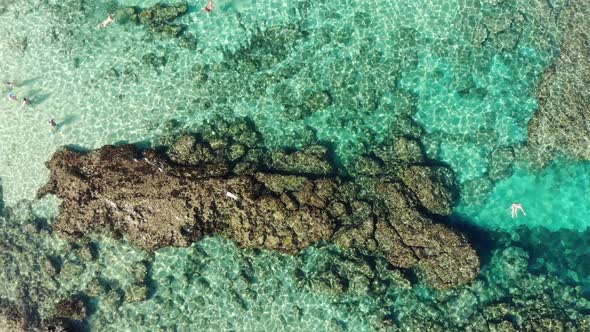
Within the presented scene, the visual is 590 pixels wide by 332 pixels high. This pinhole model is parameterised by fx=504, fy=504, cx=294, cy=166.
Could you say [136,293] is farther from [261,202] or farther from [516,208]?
[516,208]

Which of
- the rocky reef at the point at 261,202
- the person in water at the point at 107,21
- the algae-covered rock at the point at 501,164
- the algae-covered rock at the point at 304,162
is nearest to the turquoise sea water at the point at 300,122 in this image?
the algae-covered rock at the point at 501,164

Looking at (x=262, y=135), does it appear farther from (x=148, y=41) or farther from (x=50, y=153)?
(x=50, y=153)

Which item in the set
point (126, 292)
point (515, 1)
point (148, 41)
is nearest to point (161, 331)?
point (126, 292)

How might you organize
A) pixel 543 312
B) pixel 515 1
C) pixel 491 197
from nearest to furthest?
pixel 543 312, pixel 491 197, pixel 515 1

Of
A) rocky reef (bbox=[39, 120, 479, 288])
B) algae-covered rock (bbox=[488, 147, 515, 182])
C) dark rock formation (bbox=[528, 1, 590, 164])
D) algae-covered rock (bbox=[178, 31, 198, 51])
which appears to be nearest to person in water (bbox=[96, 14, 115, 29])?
algae-covered rock (bbox=[178, 31, 198, 51])

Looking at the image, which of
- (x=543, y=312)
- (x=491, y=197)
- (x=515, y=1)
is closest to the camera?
(x=543, y=312)

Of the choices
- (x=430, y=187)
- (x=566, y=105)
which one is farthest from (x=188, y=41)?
(x=566, y=105)
